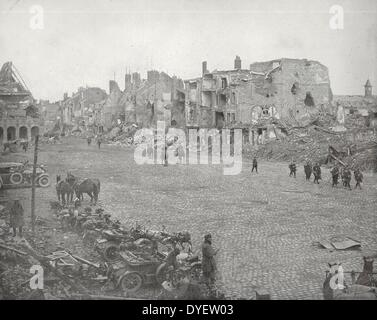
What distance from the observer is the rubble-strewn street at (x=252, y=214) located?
457 inches

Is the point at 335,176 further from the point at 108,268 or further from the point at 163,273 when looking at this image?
the point at 108,268

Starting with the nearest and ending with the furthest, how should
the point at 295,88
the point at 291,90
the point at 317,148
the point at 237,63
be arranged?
the point at 317,148 < the point at 291,90 < the point at 295,88 < the point at 237,63

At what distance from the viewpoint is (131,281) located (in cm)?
1067

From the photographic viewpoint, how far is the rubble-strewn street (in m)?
11.6

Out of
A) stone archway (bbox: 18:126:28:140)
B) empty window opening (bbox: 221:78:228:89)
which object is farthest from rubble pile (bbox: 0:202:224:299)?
empty window opening (bbox: 221:78:228:89)

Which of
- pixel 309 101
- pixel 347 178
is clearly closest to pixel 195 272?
pixel 347 178

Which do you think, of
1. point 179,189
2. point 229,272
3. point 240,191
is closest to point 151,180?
point 179,189

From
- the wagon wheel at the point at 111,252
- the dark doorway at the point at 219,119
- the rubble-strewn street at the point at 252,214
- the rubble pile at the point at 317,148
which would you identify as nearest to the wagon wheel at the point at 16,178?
the rubble-strewn street at the point at 252,214

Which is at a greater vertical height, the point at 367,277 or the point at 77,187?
the point at 77,187

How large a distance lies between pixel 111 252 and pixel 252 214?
7.23m

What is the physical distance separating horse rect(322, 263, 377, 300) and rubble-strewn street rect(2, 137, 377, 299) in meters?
0.35

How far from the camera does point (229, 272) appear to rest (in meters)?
11.5

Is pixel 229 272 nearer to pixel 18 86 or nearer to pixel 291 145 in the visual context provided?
pixel 18 86

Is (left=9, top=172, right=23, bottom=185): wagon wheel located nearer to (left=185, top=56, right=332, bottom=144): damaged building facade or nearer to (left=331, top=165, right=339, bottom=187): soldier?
(left=331, top=165, right=339, bottom=187): soldier
